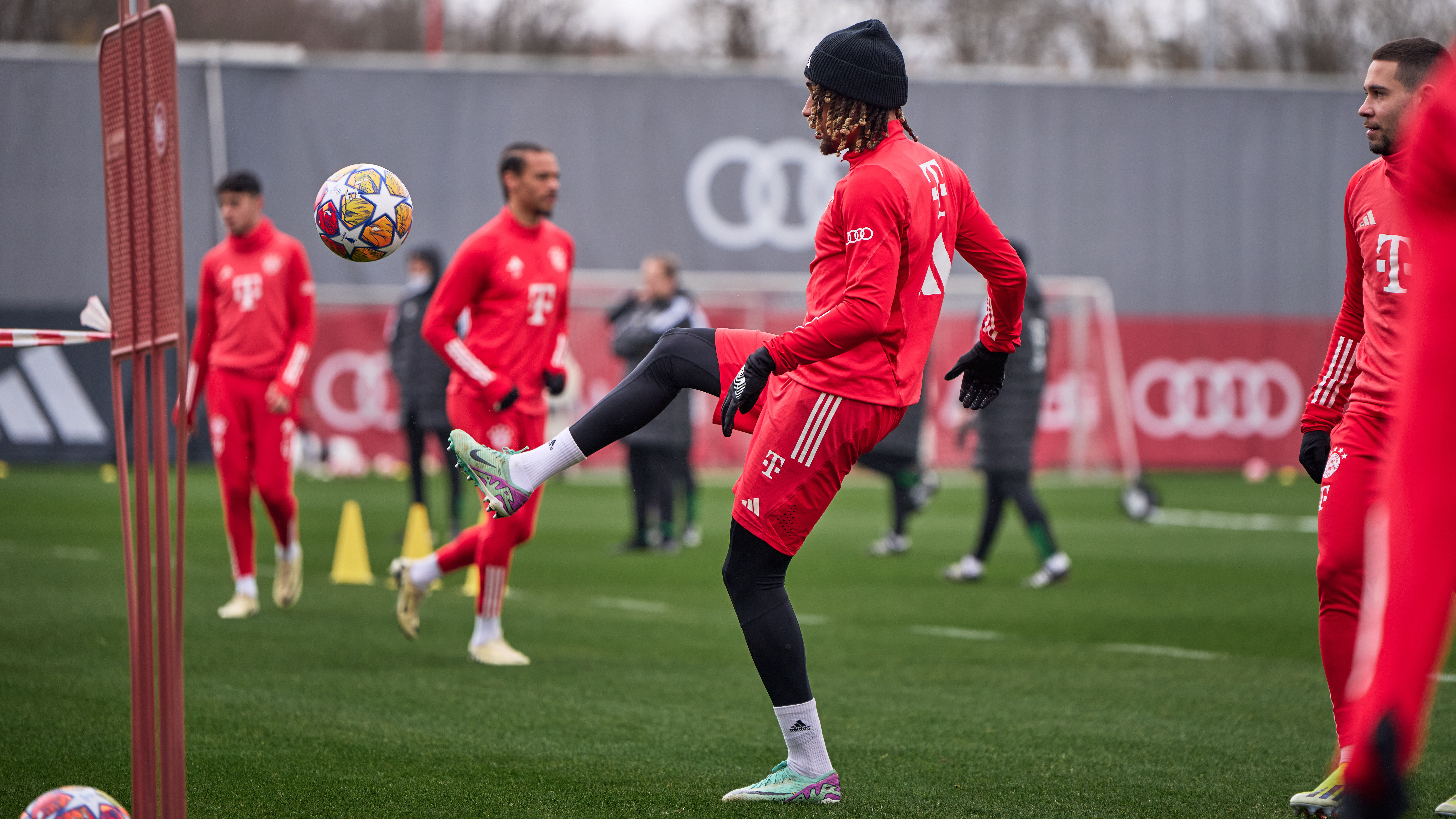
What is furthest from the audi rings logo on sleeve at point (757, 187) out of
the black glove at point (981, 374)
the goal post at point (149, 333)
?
the goal post at point (149, 333)

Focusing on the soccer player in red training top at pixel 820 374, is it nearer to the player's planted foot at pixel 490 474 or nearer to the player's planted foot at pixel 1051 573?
the player's planted foot at pixel 490 474

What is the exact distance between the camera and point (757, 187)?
2389cm

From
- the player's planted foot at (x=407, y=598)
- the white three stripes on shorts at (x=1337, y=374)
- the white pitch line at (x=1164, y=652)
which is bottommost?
the white pitch line at (x=1164, y=652)

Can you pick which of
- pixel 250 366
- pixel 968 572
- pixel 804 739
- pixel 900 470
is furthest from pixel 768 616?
pixel 900 470

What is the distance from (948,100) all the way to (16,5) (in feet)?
61.7

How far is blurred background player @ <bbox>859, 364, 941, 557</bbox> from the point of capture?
12.0 meters

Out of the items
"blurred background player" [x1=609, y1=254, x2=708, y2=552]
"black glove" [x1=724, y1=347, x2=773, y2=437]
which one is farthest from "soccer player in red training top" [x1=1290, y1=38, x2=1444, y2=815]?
"blurred background player" [x1=609, y1=254, x2=708, y2=552]

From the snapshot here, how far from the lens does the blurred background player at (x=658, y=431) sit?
11.9m

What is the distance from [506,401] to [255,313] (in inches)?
88.9

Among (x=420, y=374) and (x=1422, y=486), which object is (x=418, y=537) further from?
(x=1422, y=486)

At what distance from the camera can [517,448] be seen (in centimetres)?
685

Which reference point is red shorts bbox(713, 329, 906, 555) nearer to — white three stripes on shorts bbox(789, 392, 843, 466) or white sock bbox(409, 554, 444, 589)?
white three stripes on shorts bbox(789, 392, 843, 466)

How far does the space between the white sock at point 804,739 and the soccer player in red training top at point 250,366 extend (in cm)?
455

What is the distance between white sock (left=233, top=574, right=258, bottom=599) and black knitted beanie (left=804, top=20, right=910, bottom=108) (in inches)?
213
